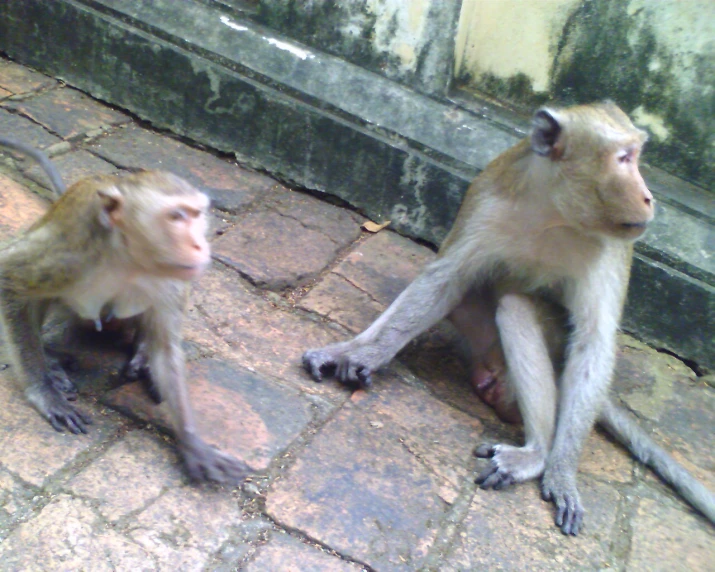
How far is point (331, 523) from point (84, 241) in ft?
4.08

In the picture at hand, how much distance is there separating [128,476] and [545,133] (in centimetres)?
200

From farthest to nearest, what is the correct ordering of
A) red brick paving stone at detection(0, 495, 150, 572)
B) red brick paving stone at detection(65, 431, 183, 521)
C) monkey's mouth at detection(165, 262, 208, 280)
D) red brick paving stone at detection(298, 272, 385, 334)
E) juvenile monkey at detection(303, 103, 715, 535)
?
red brick paving stone at detection(298, 272, 385, 334) < juvenile monkey at detection(303, 103, 715, 535) < red brick paving stone at detection(65, 431, 183, 521) < monkey's mouth at detection(165, 262, 208, 280) < red brick paving stone at detection(0, 495, 150, 572)

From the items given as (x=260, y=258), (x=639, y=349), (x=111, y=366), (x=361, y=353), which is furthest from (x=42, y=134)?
(x=639, y=349)

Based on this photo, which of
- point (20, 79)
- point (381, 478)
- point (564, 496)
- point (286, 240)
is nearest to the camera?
point (381, 478)

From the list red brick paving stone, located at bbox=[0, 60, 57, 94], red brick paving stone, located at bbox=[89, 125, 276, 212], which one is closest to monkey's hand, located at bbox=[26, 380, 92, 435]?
red brick paving stone, located at bbox=[89, 125, 276, 212]

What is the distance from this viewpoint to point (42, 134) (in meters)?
4.30

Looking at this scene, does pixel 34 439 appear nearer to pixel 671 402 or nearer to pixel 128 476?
pixel 128 476

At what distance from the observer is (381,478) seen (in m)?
2.88

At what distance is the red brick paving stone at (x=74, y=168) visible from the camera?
398cm

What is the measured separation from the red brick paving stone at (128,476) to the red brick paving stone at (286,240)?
1198mm

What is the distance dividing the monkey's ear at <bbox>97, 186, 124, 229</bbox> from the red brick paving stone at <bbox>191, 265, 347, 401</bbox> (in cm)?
101

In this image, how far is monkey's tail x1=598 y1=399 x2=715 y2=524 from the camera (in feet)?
10.3

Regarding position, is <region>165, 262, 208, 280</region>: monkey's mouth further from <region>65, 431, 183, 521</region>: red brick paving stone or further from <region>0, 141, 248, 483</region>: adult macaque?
<region>65, 431, 183, 521</region>: red brick paving stone

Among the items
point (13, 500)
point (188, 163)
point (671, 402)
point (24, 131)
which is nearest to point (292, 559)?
point (13, 500)
